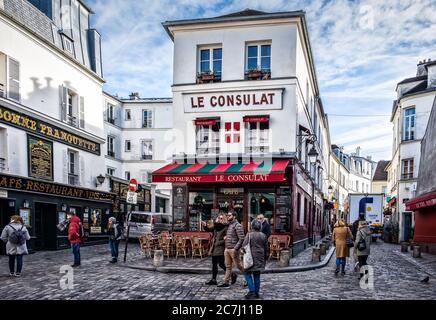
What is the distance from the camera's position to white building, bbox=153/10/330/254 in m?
16.5

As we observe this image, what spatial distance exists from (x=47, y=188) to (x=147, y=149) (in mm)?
17216

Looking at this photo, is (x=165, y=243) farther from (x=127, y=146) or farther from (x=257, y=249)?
(x=127, y=146)

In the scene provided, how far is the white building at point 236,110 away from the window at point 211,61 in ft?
A: 0.14

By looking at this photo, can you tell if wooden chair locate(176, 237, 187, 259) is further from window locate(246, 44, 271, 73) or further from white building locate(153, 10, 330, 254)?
window locate(246, 44, 271, 73)

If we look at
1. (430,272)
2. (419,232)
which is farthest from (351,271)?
(419,232)

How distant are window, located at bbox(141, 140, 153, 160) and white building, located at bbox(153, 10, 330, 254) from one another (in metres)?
17.0

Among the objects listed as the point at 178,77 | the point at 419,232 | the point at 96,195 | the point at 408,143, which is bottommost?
the point at 419,232
